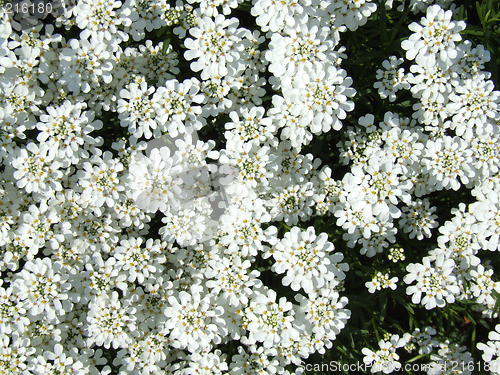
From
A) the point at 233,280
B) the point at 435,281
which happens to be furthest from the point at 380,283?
the point at 233,280

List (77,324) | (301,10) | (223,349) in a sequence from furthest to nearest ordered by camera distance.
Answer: (223,349) < (77,324) < (301,10)

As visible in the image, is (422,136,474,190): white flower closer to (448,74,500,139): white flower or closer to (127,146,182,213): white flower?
(448,74,500,139): white flower

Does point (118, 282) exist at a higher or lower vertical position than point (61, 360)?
higher

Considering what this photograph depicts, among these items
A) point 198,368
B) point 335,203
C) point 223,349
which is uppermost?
point 335,203

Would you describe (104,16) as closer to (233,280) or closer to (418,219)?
(233,280)

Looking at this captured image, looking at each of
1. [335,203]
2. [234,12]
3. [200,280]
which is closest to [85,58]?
[234,12]

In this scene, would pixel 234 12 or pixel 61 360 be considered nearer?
pixel 61 360

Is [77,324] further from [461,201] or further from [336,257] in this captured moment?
[461,201]

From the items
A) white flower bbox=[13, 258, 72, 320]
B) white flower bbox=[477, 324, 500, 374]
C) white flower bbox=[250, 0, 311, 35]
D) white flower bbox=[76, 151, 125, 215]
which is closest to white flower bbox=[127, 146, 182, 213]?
white flower bbox=[76, 151, 125, 215]
